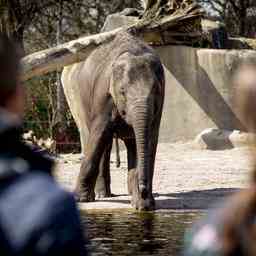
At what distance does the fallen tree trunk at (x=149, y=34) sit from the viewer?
2102 cm

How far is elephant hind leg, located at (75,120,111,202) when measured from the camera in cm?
1609

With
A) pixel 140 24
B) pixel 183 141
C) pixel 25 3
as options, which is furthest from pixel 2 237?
pixel 25 3

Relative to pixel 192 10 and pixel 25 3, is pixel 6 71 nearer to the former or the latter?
pixel 192 10

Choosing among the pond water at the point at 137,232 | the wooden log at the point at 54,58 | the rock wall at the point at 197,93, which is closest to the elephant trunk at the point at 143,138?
the pond water at the point at 137,232

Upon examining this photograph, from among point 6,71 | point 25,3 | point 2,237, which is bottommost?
point 25,3

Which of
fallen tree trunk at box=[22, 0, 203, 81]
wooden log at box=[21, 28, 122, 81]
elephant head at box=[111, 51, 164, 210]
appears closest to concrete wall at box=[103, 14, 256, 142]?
fallen tree trunk at box=[22, 0, 203, 81]

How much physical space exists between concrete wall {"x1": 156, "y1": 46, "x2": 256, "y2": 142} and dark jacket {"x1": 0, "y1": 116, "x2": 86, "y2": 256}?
69.3 feet

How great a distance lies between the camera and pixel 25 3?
116 feet

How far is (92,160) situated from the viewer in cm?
1630

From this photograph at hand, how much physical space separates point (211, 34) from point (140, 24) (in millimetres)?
2707

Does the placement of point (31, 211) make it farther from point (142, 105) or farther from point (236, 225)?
point (142, 105)

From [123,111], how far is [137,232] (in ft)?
10.4

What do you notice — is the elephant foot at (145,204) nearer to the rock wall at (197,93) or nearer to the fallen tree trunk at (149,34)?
the fallen tree trunk at (149,34)

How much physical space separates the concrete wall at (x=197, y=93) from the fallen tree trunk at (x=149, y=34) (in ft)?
1.48
